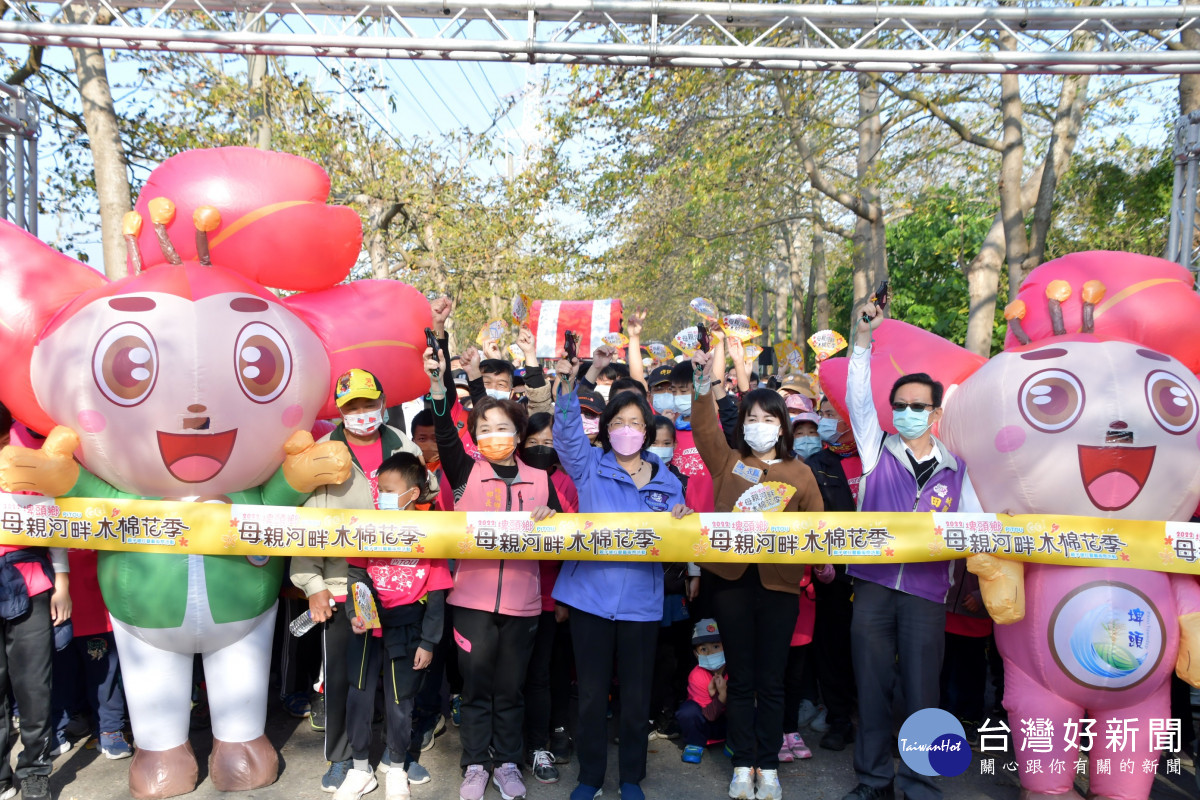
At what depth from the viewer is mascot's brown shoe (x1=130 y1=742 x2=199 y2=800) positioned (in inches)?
156

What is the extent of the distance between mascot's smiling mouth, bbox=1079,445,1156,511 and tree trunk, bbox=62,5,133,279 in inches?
267

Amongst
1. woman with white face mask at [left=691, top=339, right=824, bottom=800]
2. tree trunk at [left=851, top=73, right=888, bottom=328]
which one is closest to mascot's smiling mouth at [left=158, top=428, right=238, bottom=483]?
woman with white face mask at [left=691, top=339, right=824, bottom=800]

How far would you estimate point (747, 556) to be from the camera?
4027mm

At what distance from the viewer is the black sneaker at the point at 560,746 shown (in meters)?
4.54

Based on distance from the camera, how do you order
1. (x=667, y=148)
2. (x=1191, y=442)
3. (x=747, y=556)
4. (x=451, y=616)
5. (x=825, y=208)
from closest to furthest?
1. (x=1191, y=442)
2. (x=747, y=556)
3. (x=451, y=616)
4. (x=667, y=148)
5. (x=825, y=208)

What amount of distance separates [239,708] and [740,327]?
323cm

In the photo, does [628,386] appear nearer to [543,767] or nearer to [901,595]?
[901,595]

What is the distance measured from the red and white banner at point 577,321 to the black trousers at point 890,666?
21.2ft

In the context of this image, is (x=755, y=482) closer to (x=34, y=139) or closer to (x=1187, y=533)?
(x=1187, y=533)

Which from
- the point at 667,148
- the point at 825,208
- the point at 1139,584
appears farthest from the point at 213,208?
the point at 825,208

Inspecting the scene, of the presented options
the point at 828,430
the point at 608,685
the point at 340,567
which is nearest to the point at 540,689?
the point at 608,685

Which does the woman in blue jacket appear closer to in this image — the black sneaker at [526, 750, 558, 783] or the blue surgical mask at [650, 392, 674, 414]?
the black sneaker at [526, 750, 558, 783]

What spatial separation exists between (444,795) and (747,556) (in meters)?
1.82

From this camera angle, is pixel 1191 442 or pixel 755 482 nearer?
pixel 1191 442
